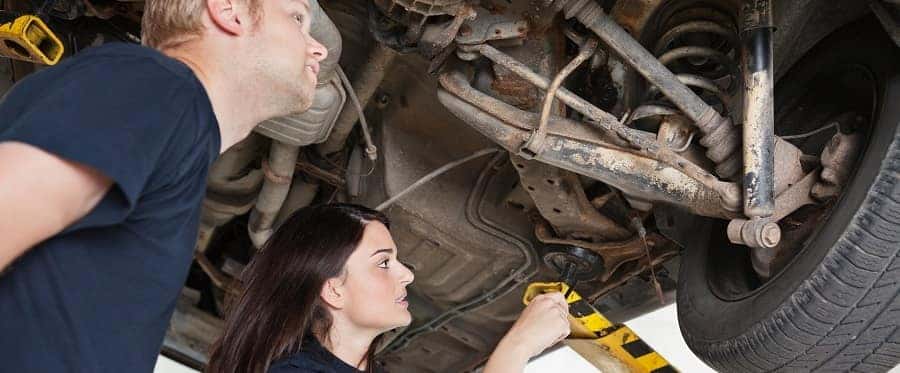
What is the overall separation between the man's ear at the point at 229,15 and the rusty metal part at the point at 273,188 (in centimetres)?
134

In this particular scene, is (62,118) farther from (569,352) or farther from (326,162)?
(569,352)

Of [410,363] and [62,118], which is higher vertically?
[62,118]

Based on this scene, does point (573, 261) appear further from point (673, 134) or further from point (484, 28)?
point (484, 28)

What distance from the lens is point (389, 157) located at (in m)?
2.47

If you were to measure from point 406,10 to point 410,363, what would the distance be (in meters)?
1.80

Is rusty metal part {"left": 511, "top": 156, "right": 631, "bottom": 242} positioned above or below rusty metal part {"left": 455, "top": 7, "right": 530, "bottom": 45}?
below

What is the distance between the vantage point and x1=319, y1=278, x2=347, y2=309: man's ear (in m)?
1.53

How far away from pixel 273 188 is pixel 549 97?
98 cm

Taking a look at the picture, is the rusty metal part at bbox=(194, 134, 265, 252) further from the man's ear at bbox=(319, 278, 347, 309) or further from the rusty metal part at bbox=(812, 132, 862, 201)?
the rusty metal part at bbox=(812, 132, 862, 201)

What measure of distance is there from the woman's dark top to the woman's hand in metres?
0.22

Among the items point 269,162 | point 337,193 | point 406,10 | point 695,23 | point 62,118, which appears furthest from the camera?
point 337,193

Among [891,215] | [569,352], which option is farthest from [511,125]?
[569,352]

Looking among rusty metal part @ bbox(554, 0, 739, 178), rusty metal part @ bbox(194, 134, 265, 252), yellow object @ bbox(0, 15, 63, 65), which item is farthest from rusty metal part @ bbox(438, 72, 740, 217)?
rusty metal part @ bbox(194, 134, 265, 252)

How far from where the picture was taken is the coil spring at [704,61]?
5.96ft
